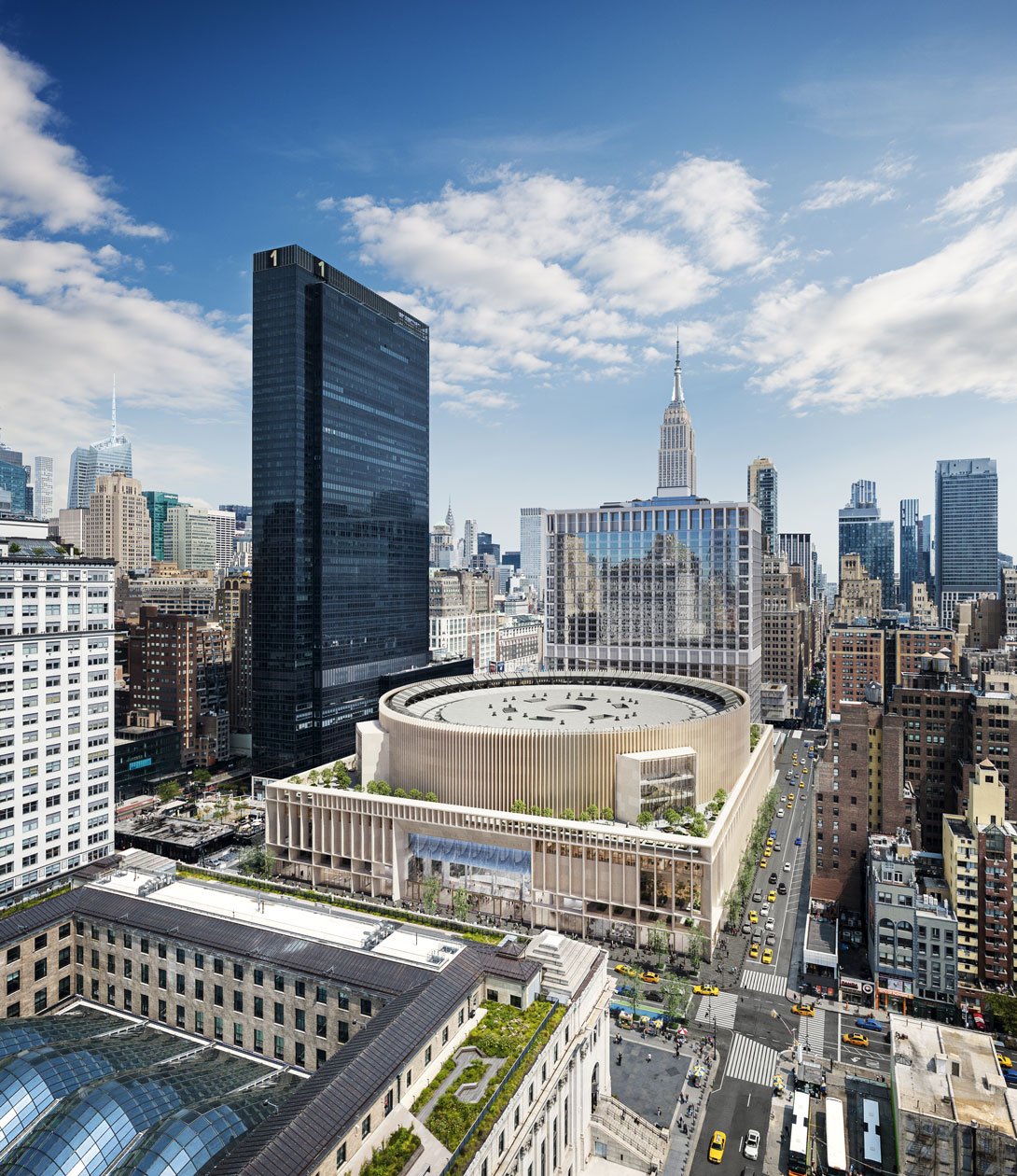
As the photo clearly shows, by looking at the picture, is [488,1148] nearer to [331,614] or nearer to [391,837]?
[391,837]

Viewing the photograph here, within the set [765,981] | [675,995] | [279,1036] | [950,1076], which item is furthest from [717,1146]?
[279,1036]

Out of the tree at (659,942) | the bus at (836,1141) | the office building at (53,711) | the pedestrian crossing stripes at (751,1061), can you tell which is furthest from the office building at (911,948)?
the office building at (53,711)

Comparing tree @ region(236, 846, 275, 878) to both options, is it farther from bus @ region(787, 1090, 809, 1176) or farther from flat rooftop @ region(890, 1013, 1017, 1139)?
flat rooftop @ region(890, 1013, 1017, 1139)

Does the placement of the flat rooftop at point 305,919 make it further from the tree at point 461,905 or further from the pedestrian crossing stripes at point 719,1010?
the pedestrian crossing stripes at point 719,1010

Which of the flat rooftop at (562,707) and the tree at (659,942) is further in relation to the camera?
the flat rooftop at (562,707)

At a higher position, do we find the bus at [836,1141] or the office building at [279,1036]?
the office building at [279,1036]

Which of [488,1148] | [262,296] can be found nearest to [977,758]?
[488,1148]
